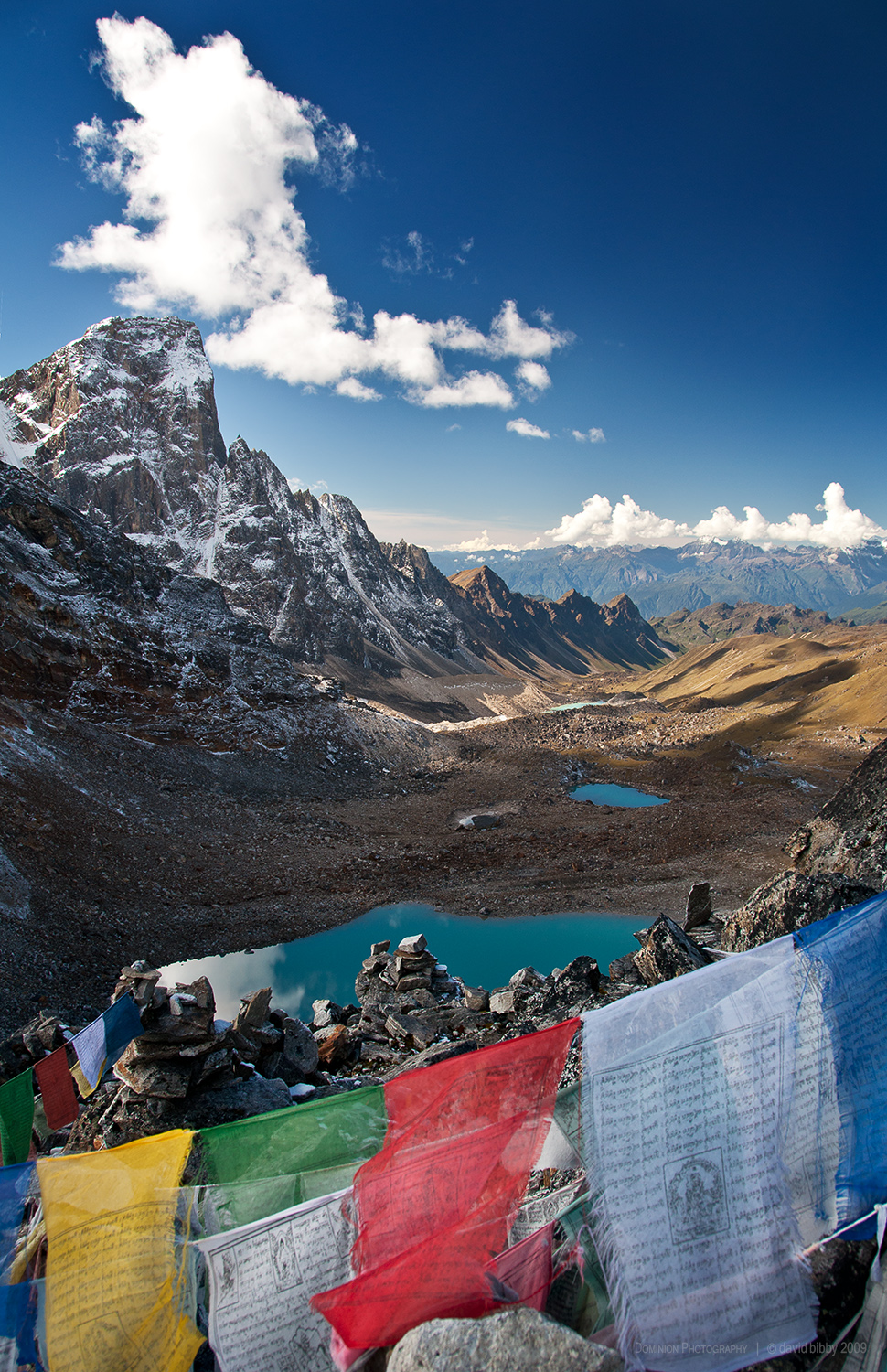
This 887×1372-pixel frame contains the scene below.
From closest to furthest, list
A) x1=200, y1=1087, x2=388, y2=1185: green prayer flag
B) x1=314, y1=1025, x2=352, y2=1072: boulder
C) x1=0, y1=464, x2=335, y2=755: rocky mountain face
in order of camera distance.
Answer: x1=200, y1=1087, x2=388, y2=1185: green prayer flag, x1=314, y1=1025, x2=352, y2=1072: boulder, x1=0, y1=464, x2=335, y2=755: rocky mountain face

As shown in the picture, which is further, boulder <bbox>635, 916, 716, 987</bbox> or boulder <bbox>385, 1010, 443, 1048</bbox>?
boulder <bbox>385, 1010, 443, 1048</bbox>

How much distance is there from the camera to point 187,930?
20.8 m

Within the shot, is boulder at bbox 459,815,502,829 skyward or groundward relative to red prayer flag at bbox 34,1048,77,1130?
groundward

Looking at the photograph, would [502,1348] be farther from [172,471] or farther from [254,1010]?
[172,471]

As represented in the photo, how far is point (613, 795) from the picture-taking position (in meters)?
49.1

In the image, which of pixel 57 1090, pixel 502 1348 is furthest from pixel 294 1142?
pixel 57 1090

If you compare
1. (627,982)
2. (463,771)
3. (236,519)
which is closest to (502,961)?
(627,982)

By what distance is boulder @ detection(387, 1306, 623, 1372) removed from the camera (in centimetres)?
313

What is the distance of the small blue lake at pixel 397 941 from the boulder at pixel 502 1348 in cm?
1703

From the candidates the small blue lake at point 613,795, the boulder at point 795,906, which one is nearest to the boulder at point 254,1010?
the boulder at point 795,906

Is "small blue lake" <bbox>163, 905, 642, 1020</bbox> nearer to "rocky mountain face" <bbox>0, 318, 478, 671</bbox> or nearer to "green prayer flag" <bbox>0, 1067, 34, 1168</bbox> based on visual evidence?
"green prayer flag" <bbox>0, 1067, 34, 1168</bbox>

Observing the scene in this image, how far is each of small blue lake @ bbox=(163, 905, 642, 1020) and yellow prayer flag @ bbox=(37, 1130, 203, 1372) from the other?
48.9ft

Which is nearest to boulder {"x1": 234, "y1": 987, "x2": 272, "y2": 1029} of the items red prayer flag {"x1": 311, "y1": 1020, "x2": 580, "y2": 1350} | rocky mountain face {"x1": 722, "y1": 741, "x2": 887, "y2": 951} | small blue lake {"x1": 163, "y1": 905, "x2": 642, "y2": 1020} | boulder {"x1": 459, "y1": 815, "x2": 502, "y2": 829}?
red prayer flag {"x1": 311, "y1": 1020, "x2": 580, "y2": 1350}

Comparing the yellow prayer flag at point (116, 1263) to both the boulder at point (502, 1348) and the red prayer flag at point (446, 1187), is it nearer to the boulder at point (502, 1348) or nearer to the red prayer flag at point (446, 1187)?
the red prayer flag at point (446, 1187)
